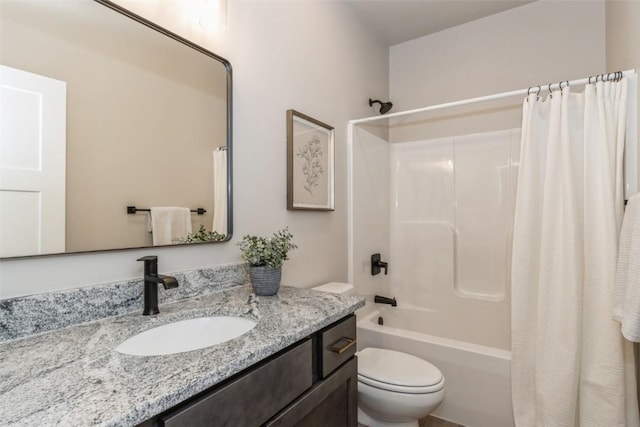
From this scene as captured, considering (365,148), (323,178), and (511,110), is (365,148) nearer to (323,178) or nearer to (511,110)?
(323,178)

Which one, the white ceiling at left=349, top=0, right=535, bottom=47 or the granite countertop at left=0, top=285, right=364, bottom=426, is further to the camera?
the white ceiling at left=349, top=0, right=535, bottom=47

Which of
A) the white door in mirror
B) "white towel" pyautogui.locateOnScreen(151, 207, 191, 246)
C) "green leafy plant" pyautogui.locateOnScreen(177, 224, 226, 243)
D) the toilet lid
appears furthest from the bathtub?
the white door in mirror

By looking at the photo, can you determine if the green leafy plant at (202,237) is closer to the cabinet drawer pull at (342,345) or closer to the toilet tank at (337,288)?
the cabinet drawer pull at (342,345)

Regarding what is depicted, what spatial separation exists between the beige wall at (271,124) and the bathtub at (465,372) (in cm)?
48

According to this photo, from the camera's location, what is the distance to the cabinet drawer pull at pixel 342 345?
3.36 ft

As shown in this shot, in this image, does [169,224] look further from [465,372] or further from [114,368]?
[465,372]

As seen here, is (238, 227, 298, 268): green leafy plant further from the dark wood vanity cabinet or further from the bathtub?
the bathtub

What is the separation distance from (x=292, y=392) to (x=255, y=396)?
0.15m

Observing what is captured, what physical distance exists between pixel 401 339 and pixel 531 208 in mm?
994

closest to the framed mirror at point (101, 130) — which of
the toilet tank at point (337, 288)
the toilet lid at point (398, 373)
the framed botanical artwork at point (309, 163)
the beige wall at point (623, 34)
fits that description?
the framed botanical artwork at point (309, 163)

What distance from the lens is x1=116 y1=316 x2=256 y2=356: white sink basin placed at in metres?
0.88

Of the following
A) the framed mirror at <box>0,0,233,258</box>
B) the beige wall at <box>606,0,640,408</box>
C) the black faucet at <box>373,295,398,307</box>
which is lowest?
the black faucet at <box>373,295,398,307</box>

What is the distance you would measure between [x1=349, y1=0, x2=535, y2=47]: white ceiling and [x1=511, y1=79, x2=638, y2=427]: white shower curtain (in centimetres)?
108

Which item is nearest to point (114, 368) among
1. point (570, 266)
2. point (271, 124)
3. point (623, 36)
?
point (271, 124)
